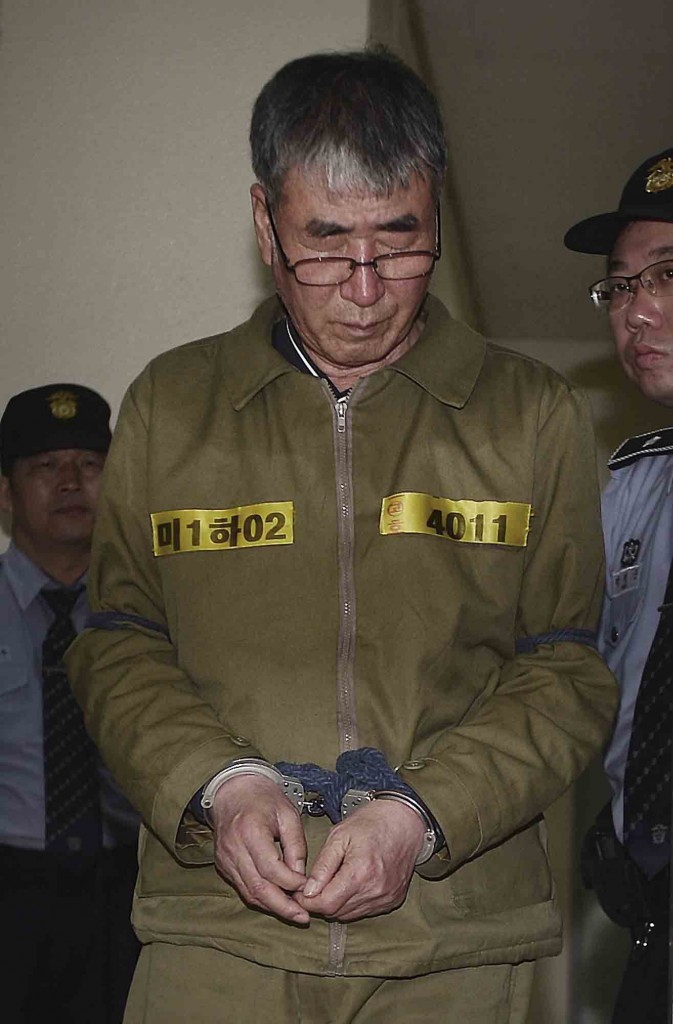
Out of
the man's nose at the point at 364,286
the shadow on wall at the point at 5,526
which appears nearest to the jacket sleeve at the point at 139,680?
the man's nose at the point at 364,286

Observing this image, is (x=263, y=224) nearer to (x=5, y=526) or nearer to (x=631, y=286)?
(x=631, y=286)

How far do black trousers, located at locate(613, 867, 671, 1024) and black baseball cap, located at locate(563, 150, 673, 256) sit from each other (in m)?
0.89

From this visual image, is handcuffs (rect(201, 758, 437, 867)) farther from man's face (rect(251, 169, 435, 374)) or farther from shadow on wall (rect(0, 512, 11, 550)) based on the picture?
shadow on wall (rect(0, 512, 11, 550))

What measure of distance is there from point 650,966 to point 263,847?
85cm

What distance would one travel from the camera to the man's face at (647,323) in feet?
6.89

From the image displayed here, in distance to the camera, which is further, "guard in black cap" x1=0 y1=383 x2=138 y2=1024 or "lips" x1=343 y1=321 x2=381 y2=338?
"guard in black cap" x1=0 y1=383 x2=138 y2=1024

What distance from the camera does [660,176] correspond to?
7.23 feet

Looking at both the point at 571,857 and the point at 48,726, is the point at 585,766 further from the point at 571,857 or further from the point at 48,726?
the point at 571,857

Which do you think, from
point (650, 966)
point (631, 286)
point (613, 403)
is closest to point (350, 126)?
point (631, 286)

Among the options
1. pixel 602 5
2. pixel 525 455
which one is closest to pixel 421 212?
pixel 525 455

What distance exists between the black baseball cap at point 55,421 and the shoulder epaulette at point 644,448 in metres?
0.87

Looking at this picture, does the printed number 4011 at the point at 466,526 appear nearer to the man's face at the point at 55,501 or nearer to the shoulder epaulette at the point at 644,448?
the shoulder epaulette at the point at 644,448

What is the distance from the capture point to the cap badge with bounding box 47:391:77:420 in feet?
8.32

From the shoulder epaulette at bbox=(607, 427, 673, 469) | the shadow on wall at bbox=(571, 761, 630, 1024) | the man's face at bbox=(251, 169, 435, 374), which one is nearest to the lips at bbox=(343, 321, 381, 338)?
the man's face at bbox=(251, 169, 435, 374)
